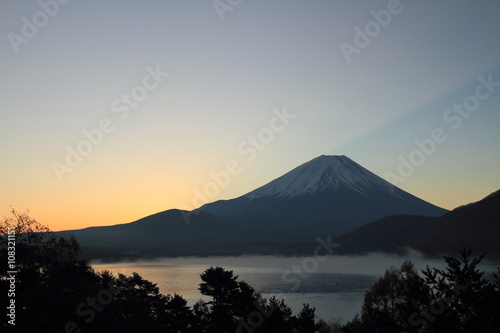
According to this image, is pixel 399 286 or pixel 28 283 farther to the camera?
pixel 399 286

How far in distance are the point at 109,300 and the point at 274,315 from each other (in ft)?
45.4

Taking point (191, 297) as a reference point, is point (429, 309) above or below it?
above

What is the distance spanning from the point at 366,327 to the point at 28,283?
41.5m

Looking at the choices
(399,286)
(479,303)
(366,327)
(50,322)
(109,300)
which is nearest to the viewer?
(479,303)

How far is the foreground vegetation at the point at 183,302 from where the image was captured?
23406 mm

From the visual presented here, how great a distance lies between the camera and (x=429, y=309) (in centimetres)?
2386

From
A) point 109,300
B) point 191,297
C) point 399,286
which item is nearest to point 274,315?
point 109,300

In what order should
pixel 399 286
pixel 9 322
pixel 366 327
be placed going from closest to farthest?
pixel 9 322, pixel 366 327, pixel 399 286

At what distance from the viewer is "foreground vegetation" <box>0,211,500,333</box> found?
76.8ft

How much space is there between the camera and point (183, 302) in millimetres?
48281

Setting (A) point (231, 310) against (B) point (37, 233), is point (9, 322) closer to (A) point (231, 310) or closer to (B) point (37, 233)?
(B) point (37, 233)

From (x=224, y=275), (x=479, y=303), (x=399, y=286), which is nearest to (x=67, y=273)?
(x=224, y=275)

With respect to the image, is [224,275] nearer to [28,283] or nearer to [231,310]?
[231,310]

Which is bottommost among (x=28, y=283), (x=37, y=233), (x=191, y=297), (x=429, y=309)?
(x=191, y=297)
